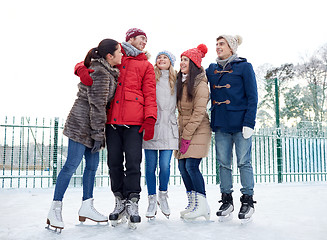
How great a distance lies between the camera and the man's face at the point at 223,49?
3213 mm

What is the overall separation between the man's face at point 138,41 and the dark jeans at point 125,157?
2.62ft

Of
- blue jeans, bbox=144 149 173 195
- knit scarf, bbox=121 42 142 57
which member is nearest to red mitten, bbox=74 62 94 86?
knit scarf, bbox=121 42 142 57

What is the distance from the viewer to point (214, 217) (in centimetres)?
325

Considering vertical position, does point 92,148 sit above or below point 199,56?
below

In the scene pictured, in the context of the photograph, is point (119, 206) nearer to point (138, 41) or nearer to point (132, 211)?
point (132, 211)

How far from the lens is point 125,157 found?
2.78m

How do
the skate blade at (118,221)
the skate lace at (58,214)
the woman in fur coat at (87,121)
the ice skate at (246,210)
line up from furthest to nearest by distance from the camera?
the ice skate at (246,210), the skate blade at (118,221), the woman in fur coat at (87,121), the skate lace at (58,214)

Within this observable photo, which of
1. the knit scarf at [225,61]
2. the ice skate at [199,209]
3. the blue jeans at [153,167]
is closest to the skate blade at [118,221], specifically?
the blue jeans at [153,167]

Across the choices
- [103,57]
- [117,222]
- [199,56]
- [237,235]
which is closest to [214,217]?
[237,235]

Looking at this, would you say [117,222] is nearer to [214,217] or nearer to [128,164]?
[128,164]

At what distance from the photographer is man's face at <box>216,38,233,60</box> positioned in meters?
3.21

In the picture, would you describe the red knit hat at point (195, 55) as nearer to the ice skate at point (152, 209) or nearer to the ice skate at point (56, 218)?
the ice skate at point (152, 209)

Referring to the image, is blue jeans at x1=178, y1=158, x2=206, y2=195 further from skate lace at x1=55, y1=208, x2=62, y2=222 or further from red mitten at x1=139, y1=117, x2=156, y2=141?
skate lace at x1=55, y1=208, x2=62, y2=222

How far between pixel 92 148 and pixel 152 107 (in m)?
0.63
